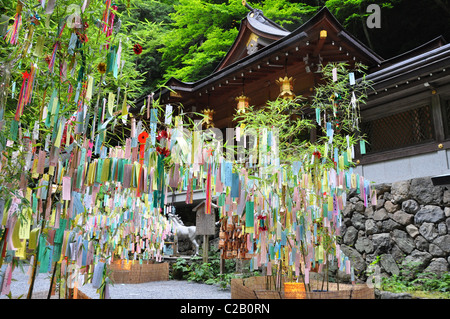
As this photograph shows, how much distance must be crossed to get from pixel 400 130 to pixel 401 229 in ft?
6.31

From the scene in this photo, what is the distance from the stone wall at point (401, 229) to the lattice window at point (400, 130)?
2.57 ft

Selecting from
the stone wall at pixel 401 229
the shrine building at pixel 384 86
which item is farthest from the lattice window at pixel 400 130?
the stone wall at pixel 401 229

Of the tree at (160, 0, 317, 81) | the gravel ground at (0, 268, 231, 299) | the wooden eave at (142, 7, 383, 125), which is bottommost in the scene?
the gravel ground at (0, 268, 231, 299)

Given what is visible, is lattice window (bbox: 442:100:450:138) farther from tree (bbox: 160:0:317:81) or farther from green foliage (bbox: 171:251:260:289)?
tree (bbox: 160:0:317:81)

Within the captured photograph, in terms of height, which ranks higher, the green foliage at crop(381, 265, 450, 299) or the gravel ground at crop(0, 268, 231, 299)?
the green foliage at crop(381, 265, 450, 299)

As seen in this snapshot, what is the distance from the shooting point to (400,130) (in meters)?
6.65

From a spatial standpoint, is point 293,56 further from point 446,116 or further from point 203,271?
point 203,271

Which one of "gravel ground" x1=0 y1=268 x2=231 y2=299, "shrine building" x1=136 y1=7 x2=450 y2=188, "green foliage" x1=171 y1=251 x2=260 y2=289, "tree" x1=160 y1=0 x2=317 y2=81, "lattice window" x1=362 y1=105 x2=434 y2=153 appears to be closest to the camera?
"shrine building" x1=136 y1=7 x2=450 y2=188

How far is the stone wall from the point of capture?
579cm

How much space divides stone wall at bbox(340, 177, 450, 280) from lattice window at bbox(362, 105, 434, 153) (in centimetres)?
78

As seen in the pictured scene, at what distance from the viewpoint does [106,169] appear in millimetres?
1977

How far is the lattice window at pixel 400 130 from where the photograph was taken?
20.8 ft

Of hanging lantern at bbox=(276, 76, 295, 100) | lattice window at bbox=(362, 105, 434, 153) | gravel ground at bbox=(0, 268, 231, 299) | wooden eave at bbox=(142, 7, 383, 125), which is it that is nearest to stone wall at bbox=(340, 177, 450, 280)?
lattice window at bbox=(362, 105, 434, 153)
